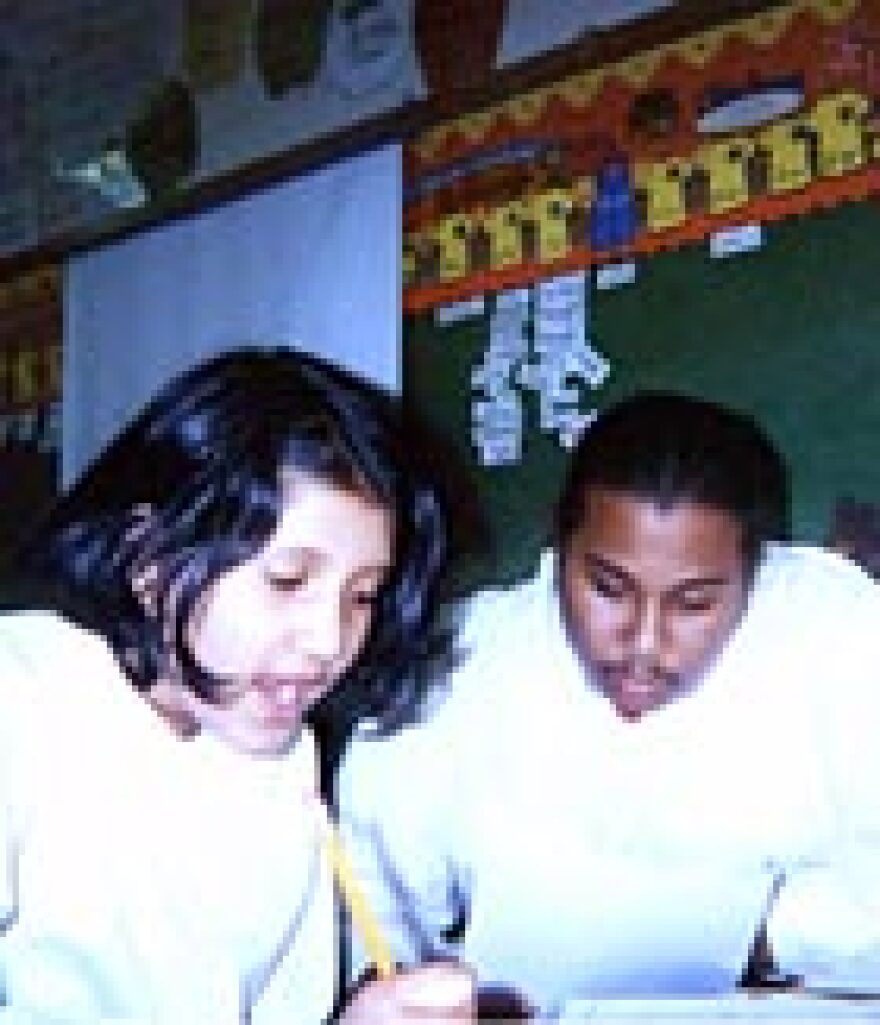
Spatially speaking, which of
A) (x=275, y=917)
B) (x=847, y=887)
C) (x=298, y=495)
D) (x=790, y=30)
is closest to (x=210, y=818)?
(x=275, y=917)

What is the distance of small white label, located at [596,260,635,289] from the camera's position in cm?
181

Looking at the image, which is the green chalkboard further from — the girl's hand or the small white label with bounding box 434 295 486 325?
the girl's hand

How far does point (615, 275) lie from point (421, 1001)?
4.04 feet

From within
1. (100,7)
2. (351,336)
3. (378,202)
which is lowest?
(351,336)

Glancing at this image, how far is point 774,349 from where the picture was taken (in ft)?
5.56

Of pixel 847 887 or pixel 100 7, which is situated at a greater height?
pixel 100 7

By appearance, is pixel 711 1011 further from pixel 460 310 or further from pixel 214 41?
pixel 214 41

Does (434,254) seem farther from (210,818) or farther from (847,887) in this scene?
(210,818)

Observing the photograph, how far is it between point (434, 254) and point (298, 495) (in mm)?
1257

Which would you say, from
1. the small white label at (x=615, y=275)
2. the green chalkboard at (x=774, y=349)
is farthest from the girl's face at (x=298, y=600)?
the small white label at (x=615, y=275)

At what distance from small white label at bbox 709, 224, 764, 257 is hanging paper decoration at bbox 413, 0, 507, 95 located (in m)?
0.41

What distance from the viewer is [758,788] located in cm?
138

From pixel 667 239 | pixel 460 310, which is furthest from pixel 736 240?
pixel 460 310

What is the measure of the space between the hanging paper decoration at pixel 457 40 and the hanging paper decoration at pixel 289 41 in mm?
196
